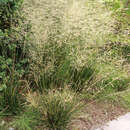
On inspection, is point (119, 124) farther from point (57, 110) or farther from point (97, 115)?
point (57, 110)

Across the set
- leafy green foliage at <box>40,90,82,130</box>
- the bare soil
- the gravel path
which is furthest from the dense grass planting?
the gravel path

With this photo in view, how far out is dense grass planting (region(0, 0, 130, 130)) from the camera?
2457 millimetres

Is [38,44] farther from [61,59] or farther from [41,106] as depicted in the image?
[41,106]

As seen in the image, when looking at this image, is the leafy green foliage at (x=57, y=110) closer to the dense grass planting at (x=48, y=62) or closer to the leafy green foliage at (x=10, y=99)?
the dense grass planting at (x=48, y=62)

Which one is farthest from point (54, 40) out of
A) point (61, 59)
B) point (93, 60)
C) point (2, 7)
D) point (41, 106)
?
point (41, 106)

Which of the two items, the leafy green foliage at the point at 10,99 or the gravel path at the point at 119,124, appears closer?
the leafy green foliage at the point at 10,99

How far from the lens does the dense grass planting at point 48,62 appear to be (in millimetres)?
2457

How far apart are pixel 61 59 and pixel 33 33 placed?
1.77 feet

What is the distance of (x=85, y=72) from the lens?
9.96 feet

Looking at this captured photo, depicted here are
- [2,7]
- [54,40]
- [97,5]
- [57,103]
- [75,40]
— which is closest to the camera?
[57,103]

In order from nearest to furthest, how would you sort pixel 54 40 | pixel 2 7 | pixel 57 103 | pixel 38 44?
1. pixel 57 103
2. pixel 2 7
3. pixel 38 44
4. pixel 54 40

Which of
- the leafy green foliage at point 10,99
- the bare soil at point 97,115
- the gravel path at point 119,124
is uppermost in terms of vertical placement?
the leafy green foliage at point 10,99

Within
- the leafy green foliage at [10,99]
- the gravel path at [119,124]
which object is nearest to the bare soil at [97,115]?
the gravel path at [119,124]

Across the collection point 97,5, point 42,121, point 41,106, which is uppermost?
point 97,5
